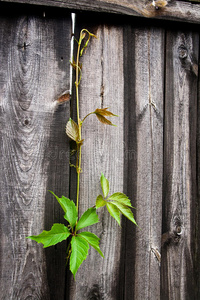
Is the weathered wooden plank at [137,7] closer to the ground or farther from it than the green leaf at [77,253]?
farther from it

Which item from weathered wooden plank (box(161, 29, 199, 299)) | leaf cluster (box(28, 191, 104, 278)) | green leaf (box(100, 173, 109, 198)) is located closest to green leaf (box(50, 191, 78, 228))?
leaf cluster (box(28, 191, 104, 278))

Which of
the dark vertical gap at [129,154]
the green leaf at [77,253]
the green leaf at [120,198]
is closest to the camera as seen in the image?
the green leaf at [77,253]

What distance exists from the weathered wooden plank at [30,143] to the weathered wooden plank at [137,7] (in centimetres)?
5

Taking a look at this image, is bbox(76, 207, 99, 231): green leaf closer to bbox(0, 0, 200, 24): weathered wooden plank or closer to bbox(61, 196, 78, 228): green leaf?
bbox(61, 196, 78, 228): green leaf

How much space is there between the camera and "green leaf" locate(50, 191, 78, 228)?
0.85 meters

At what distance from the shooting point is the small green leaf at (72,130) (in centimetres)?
90

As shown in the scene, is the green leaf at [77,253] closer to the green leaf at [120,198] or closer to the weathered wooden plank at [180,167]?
the green leaf at [120,198]

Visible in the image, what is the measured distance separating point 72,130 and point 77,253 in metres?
0.41

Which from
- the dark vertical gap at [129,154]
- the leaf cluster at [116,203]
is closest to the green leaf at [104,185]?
the leaf cluster at [116,203]

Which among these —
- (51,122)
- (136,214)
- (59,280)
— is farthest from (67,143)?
(59,280)

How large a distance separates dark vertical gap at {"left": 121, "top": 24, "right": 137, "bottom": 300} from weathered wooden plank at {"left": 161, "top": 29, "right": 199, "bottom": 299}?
0.47 feet

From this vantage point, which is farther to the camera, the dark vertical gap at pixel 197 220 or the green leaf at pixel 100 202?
the dark vertical gap at pixel 197 220

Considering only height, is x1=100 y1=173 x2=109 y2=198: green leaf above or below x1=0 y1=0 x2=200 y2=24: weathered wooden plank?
below

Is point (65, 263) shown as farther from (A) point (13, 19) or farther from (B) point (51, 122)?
(A) point (13, 19)
